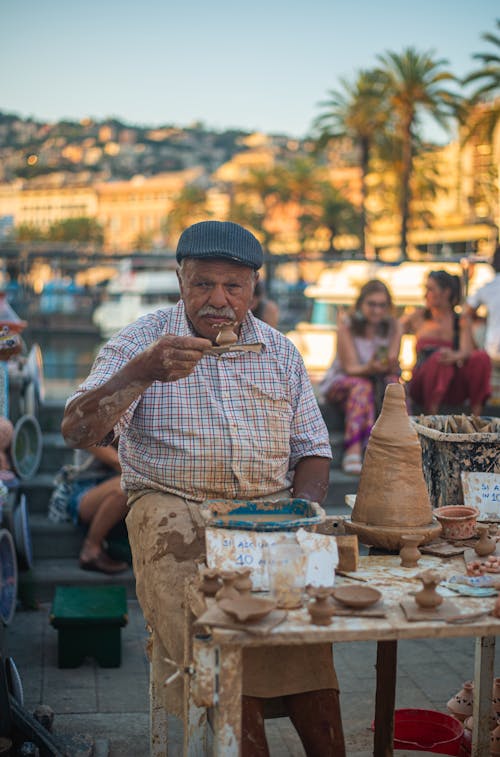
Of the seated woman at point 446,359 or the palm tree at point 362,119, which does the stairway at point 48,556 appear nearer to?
the seated woman at point 446,359

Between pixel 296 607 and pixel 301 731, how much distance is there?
2.28 ft

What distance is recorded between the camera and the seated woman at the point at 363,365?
267 inches

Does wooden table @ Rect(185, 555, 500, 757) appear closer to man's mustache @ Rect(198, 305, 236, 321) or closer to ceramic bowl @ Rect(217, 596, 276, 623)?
ceramic bowl @ Rect(217, 596, 276, 623)

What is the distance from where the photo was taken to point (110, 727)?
3.80 m

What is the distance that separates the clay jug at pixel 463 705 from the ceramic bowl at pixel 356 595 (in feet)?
4.67

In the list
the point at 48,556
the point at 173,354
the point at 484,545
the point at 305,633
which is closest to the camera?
the point at 305,633

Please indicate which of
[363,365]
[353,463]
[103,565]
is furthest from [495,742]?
[363,365]

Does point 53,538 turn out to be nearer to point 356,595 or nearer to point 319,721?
point 319,721

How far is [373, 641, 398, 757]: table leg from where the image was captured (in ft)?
9.91

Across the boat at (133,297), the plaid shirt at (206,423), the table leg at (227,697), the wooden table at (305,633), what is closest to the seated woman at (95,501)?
the plaid shirt at (206,423)

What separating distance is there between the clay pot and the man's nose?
971mm

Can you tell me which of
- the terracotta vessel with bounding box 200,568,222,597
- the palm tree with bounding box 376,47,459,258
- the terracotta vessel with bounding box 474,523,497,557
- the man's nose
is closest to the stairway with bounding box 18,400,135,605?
the man's nose

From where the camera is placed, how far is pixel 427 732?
3346 mm

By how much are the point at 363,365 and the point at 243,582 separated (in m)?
4.75
